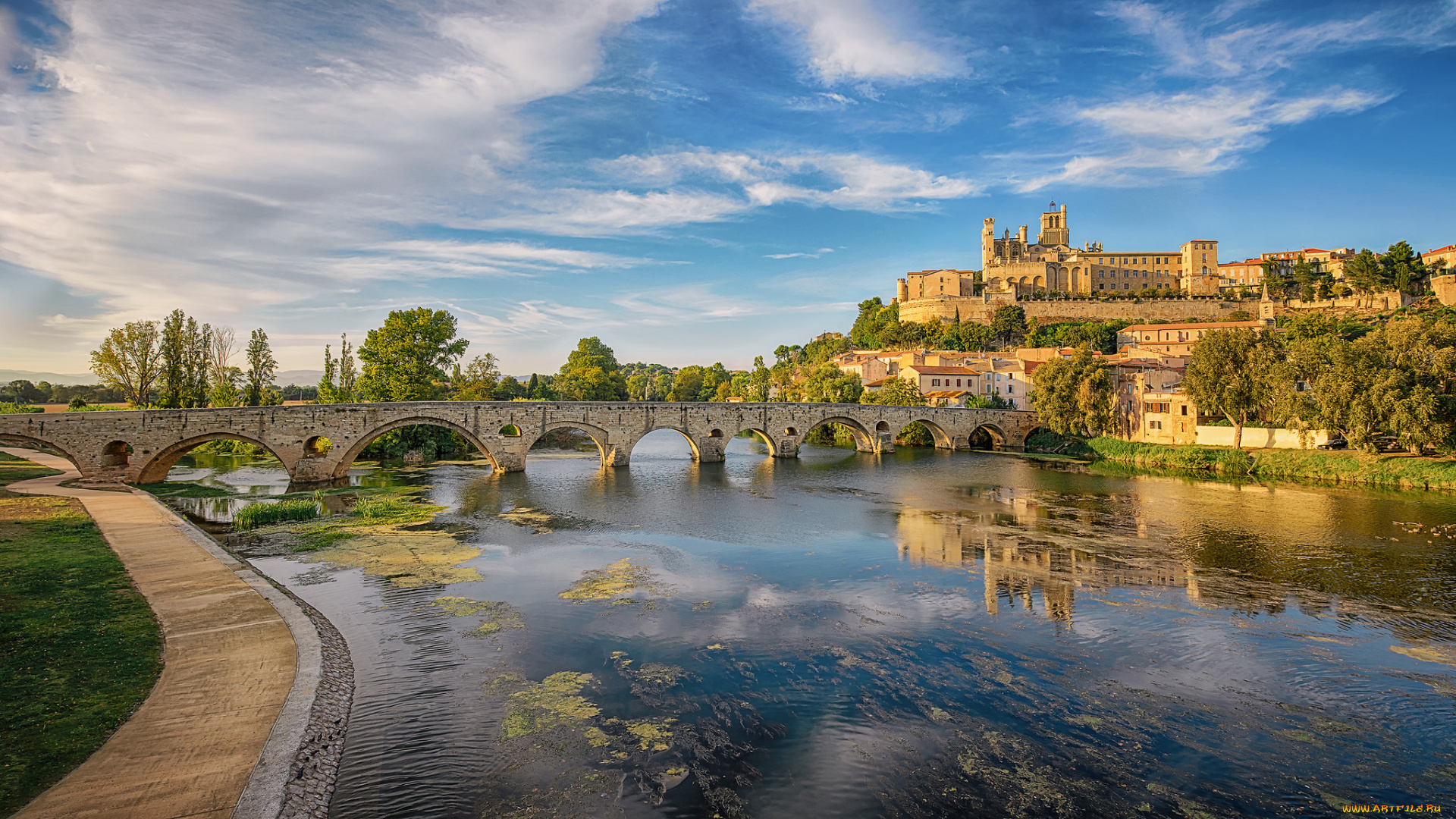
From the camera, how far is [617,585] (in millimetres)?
17516

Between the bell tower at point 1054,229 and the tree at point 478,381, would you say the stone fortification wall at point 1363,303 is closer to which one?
the bell tower at point 1054,229

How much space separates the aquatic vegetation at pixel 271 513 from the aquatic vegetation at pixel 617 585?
13581mm

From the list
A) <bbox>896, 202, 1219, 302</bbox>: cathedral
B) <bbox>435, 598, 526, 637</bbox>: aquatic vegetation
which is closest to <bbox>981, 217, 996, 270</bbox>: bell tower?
<bbox>896, 202, 1219, 302</bbox>: cathedral

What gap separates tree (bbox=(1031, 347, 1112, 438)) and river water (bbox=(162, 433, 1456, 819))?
26827 mm

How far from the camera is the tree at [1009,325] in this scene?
9200cm

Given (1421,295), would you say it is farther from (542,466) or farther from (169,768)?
(169,768)

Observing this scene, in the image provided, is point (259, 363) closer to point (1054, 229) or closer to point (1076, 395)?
point (1076, 395)

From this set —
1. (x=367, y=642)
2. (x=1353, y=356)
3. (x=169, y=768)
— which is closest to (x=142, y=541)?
(x=367, y=642)

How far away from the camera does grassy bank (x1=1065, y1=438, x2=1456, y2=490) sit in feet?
107

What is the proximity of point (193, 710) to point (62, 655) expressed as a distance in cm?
306

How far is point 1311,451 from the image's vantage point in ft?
124

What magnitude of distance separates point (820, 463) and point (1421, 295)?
259 feet

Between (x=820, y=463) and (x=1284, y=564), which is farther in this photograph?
(x=820, y=463)

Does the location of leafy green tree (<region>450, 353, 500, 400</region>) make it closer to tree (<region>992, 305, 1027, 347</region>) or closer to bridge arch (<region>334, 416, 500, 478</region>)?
bridge arch (<region>334, 416, 500, 478</region>)
